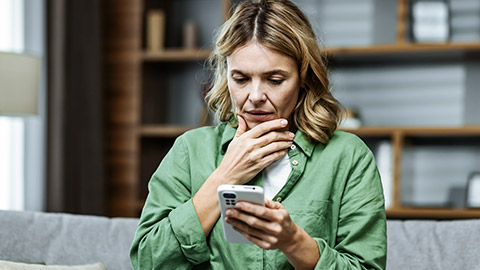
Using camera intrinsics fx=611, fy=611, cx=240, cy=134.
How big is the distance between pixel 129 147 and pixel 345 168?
2236mm

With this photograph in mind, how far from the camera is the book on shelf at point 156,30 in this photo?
11.1 feet

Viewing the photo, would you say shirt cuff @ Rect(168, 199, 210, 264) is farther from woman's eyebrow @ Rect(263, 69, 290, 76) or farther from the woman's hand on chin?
woman's eyebrow @ Rect(263, 69, 290, 76)

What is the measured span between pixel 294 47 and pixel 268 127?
0.18m

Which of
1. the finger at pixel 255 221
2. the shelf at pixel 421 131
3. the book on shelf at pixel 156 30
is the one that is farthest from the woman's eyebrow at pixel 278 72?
the book on shelf at pixel 156 30

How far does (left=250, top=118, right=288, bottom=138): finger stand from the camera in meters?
1.33

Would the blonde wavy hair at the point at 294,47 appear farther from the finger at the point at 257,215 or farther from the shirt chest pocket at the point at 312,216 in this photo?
the finger at the point at 257,215

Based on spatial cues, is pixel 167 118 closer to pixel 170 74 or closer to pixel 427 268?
pixel 170 74

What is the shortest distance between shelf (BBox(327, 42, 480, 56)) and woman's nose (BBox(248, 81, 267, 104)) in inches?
67.6

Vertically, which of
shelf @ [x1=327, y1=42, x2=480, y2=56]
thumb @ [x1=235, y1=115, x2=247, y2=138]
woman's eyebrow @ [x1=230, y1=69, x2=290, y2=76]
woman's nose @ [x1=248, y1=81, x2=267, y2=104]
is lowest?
thumb @ [x1=235, y1=115, x2=247, y2=138]

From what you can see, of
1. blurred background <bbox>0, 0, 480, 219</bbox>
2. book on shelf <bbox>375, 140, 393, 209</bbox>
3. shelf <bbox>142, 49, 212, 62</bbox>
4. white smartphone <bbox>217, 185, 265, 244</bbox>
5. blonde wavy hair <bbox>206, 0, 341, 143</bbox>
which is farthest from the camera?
shelf <bbox>142, 49, 212, 62</bbox>

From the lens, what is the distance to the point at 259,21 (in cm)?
132

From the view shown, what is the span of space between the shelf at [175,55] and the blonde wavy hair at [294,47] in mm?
1876

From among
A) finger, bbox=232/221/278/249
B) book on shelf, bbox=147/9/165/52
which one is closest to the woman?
finger, bbox=232/221/278/249

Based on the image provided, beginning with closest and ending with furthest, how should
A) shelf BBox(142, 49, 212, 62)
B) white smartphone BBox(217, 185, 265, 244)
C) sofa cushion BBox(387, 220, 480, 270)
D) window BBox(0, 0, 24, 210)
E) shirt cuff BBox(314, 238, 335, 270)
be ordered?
white smartphone BBox(217, 185, 265, 244) < shirt cuff BBox(314, 238, 335, 270) < sofa cushion BBox(387, 220, 480, 270) < window BBox(0, 0, 24, 210) < shelf BBox(142, 49, 212, 62)
